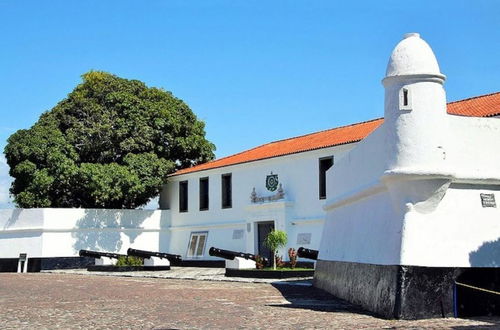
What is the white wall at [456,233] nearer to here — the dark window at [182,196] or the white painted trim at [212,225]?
the white painted trim at [212,225]

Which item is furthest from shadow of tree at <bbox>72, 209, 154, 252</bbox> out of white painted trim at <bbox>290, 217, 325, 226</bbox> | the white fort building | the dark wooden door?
the white fort building

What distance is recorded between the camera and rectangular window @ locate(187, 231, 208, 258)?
3199 centimetres

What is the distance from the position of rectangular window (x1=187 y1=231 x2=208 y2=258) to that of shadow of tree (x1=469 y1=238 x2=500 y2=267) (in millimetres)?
22222

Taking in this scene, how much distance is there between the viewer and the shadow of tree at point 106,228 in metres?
31.6

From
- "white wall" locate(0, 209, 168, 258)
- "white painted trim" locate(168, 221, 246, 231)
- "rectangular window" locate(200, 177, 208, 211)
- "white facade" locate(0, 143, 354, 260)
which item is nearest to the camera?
"white facade" locate(0, 143, 354, 260)

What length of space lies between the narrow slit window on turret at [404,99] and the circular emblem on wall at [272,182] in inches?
670

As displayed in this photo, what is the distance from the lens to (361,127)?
88.5ft

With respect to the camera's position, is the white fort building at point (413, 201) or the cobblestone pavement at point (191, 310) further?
the white fort building at point (413, 201)

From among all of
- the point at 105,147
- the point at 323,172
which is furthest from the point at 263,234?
the point at 105,147

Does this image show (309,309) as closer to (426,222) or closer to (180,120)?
(426,222)

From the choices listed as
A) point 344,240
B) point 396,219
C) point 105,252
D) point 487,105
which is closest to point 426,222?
point 396,219

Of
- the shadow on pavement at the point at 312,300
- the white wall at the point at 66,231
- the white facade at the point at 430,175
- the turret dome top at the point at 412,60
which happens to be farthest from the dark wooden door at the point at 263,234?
the turret dome top at the point at 412,60

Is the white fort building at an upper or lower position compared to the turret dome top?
lower

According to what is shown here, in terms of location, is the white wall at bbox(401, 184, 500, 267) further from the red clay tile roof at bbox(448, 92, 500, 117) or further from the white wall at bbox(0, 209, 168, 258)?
the white wall at bbox(0, 209, 168, 258)
